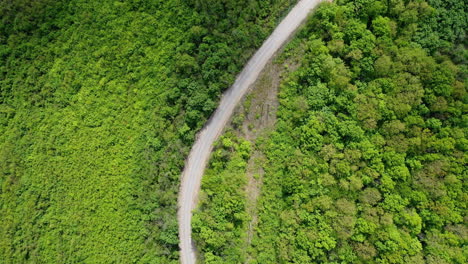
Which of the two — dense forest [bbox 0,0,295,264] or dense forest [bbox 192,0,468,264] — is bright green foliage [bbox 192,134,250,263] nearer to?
dense forest [bbox 192,0,468,264]

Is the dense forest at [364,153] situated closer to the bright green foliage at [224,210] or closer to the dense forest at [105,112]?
the bright green foliage at [224,210]

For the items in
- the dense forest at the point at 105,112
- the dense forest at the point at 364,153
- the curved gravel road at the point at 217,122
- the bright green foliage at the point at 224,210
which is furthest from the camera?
the curved gravel road at the point at 217,122

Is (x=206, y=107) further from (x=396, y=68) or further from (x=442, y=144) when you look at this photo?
(x=442, y=144)

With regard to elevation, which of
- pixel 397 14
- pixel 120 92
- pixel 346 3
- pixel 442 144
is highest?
pixel 120 92

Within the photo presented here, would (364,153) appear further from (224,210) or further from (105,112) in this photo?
(105,112)

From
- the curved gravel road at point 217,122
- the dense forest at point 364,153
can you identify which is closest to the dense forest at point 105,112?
the curved gravel road at point 217,122

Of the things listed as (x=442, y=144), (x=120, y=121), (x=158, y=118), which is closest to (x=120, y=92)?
(x=120, y=121)
